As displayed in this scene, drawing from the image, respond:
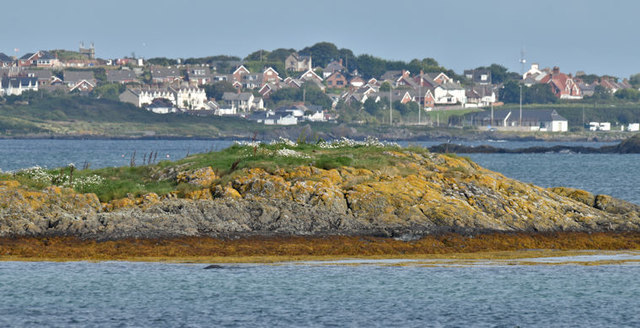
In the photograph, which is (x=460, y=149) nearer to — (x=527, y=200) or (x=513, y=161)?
(x=513, y=161)

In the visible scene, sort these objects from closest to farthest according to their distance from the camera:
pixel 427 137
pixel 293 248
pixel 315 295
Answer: pixel 315 295
pixel 293 248
pixel 427 137

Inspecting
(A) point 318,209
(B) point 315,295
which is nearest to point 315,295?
(B) point 315,295

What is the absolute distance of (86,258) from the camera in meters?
27.2

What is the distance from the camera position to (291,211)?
3098 centimetres

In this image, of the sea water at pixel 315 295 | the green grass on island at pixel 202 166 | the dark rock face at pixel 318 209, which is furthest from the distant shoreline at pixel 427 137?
the sea water at pixel 315 295

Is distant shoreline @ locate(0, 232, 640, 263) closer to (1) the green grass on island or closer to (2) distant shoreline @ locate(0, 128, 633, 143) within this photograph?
(1) the green grass on island

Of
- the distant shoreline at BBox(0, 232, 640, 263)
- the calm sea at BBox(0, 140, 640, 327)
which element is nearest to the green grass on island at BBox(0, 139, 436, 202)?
the distant shoreline at BBox(0, 232, 640, 263)

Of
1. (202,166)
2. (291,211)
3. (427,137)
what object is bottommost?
(427,137)

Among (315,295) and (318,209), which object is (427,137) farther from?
(315,295)

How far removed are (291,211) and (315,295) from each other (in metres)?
7.85

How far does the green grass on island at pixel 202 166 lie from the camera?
3269cm

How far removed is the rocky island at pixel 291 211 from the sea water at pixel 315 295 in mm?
2344

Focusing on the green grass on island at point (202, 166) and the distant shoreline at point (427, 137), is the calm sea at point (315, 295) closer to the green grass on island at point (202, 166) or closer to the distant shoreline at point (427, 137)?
the green grass on island at point (202, 166)

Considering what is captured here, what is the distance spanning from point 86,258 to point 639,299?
13931 mm
